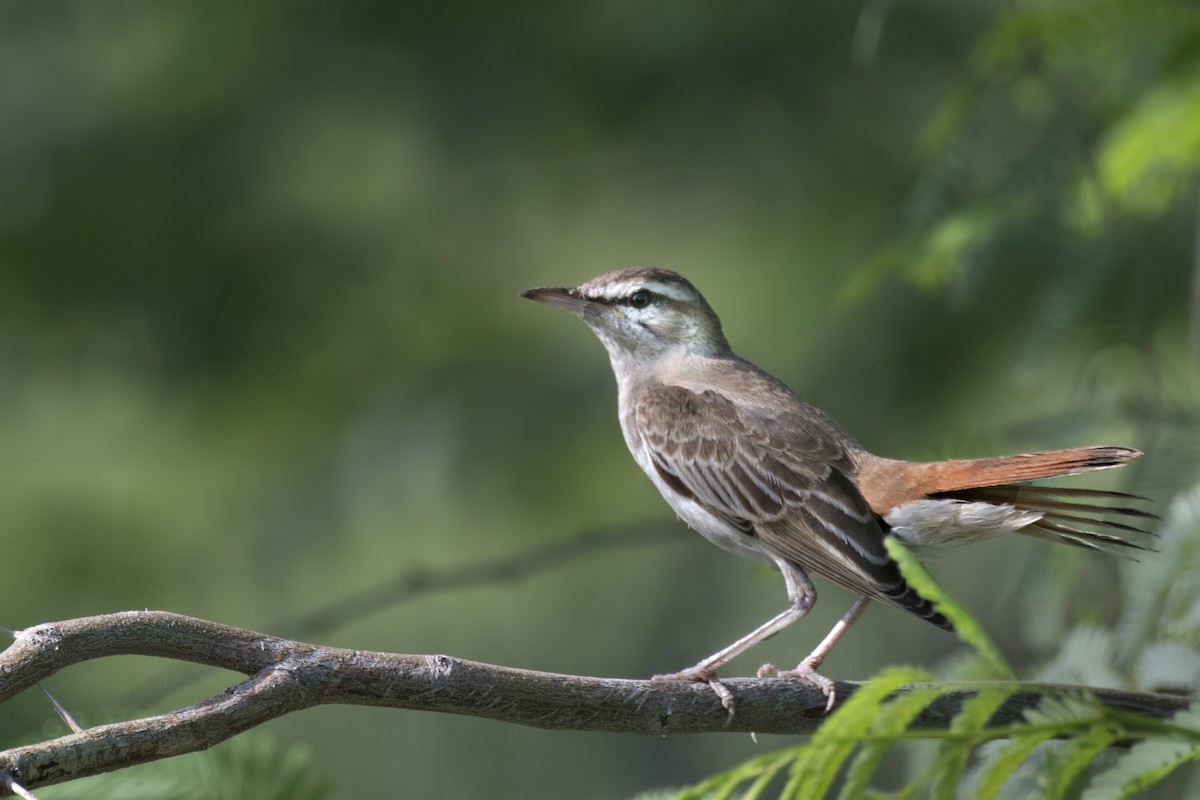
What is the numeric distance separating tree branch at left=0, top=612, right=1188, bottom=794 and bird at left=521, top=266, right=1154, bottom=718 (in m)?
0.27

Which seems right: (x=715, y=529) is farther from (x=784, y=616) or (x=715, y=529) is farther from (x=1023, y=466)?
(x=1023, y=466)

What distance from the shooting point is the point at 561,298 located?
Result: 506 cm

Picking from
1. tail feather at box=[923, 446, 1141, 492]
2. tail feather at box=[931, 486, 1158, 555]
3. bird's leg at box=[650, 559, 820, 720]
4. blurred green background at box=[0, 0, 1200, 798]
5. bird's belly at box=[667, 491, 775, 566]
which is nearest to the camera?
tail feather at box=[923, 446, 1141, 492]

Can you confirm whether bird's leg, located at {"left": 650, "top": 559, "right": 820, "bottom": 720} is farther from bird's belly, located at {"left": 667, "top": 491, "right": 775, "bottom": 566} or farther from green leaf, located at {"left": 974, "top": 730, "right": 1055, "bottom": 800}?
green leaf, located at {"left": 974, "top": 730, "right": 1055, "bottom": 800}

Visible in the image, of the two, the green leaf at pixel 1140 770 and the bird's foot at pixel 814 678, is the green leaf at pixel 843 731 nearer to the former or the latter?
the green leaf at pixel 1140 770

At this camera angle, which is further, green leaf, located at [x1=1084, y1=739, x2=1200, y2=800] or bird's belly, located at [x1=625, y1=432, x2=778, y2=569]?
bird's belly, located at [x1=625, y1=432, x2=778, y2=569]

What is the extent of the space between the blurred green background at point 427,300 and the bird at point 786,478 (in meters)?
1.53

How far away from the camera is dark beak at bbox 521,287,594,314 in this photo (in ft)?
16.3

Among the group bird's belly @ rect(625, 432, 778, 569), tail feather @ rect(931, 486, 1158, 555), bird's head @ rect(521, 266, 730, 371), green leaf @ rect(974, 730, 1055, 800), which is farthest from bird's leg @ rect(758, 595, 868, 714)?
bird's head @ rect(521, 266, 730, 371)

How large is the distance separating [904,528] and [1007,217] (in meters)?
1.27

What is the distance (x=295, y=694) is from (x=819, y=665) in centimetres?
206

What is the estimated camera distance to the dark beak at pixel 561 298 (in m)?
4.96

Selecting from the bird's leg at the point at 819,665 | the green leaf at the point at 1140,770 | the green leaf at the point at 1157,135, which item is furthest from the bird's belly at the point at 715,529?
the green leaf at the point at 1140,770

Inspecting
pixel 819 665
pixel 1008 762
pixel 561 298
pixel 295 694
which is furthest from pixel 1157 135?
pixel 295 694
